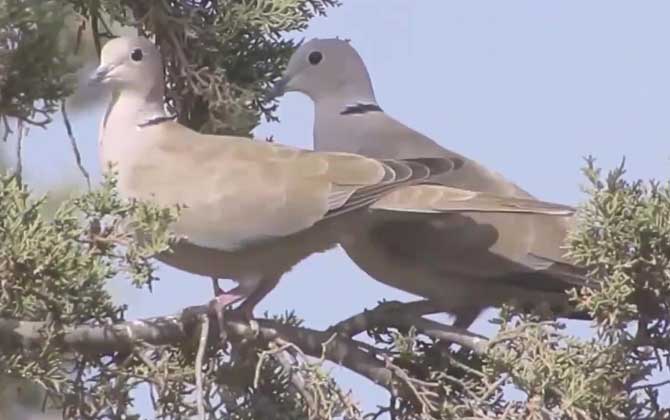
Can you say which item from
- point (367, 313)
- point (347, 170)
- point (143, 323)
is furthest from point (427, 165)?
point (143, 323)

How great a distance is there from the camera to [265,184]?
244 cm

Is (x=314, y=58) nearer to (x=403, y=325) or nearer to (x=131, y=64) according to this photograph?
(x=131, y=64)

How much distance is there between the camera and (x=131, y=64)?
9.03 ft

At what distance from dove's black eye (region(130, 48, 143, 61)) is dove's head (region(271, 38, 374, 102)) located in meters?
0.45

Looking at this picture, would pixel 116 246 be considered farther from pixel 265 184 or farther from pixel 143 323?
pixel 265 184

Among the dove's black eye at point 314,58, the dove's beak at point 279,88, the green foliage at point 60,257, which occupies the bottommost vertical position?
the green foliage at point 60,257

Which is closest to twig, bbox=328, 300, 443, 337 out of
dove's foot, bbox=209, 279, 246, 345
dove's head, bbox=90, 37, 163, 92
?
dove's foot, bbox=209, 279, 246, 345

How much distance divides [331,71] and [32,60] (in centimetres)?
123

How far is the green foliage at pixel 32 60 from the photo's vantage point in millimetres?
2080

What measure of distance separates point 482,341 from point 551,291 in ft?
1.71

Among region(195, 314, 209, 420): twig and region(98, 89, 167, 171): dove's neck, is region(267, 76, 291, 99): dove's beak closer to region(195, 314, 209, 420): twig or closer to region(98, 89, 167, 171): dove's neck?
region(98, 89, 167, 171): dove's neck

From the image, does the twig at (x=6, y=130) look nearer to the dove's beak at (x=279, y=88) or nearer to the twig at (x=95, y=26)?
the twig at (x=95, y=26)

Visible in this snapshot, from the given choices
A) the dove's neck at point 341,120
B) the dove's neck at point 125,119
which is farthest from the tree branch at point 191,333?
the dove's neck at point 341,120

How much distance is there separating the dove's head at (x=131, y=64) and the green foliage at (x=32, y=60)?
539 mm
